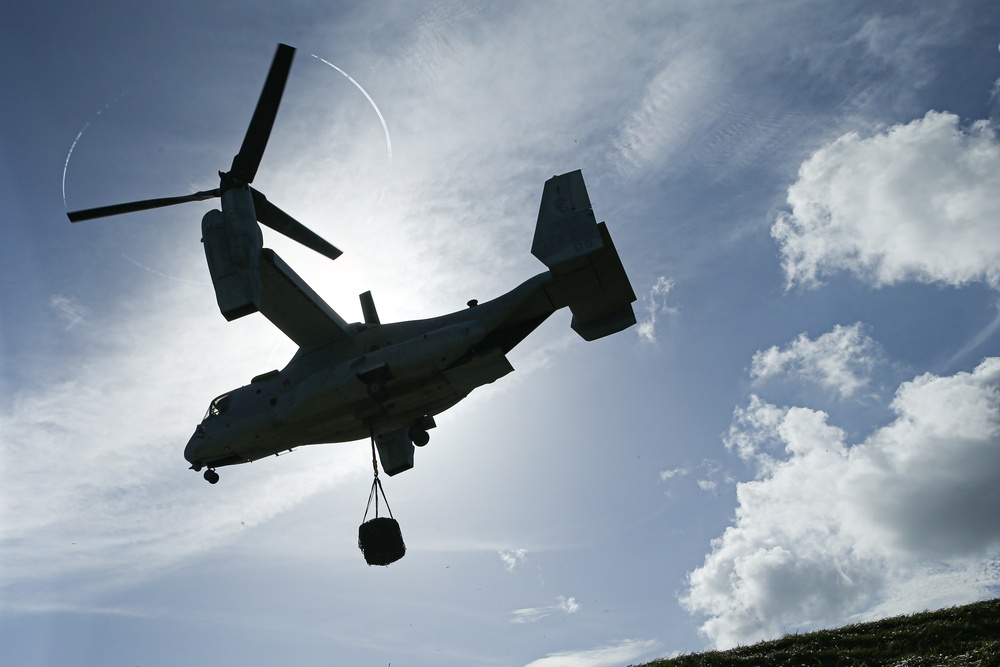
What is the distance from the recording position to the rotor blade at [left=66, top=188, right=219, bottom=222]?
23531mm

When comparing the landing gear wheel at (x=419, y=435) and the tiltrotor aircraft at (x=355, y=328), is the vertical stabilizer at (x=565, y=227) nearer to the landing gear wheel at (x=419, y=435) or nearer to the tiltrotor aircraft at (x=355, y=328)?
the tiltrotor aircraft at (x=355, y=328)

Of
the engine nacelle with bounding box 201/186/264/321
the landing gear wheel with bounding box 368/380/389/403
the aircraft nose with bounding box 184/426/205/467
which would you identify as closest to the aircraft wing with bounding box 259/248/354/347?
the engine nacelle with bounding box 201/186/264/321

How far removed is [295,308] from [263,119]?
6005mm

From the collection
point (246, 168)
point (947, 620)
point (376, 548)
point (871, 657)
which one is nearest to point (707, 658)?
point (871, 657)

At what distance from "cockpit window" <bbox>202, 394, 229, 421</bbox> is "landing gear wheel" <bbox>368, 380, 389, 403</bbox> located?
21.1 feet

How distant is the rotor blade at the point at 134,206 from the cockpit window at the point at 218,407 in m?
6.96

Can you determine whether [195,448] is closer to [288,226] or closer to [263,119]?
[288,226]

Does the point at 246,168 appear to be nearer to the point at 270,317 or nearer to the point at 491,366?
the point at 270,317

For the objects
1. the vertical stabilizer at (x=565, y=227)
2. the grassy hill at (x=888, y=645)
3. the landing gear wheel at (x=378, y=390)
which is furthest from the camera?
the landing gear wheel at (x=378, y=390)

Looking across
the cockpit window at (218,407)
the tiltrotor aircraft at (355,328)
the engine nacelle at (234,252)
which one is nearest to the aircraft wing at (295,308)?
the tiltrotor aircraft at (355,328)

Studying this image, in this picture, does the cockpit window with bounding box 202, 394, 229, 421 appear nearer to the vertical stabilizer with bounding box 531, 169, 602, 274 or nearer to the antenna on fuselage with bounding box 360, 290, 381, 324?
the antenna on fuselage with bounding box 360, 290, 381, 324

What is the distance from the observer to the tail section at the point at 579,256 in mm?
21141

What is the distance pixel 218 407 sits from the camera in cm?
2570

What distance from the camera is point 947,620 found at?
20219 millimetres
